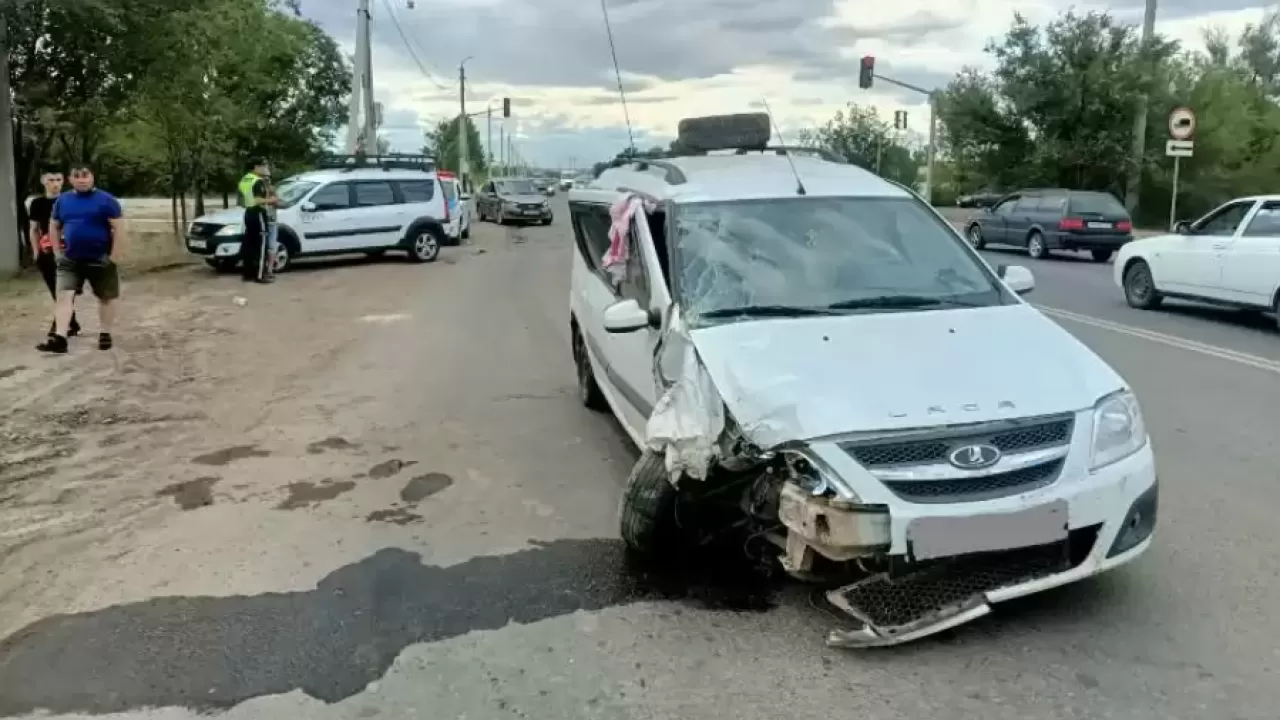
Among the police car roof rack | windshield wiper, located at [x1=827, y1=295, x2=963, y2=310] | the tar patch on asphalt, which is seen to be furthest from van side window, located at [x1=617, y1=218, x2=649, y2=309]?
the police car roof rack

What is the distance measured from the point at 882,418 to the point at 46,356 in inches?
360

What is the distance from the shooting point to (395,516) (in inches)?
232

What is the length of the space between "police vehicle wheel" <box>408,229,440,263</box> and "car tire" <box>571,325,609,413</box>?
1455 centimetres

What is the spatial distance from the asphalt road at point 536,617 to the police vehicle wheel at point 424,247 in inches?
602

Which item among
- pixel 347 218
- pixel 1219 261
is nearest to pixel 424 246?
pixel 347 218

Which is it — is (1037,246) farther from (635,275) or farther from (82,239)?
(635,275)

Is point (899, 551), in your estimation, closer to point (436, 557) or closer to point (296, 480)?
point (436, 557)

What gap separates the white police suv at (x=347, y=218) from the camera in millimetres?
19750

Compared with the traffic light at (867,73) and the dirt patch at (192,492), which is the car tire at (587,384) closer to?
the dirt patch at (192,492)

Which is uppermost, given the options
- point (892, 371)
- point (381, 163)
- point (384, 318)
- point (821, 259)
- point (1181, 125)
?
point (1181, 125)

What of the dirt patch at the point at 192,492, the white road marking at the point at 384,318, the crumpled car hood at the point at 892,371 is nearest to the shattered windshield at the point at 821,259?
the crumpled car hood at the point at 892,371

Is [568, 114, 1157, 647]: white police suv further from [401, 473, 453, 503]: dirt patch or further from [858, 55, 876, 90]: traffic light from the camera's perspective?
[858, 55, 876, 90]: traffic light

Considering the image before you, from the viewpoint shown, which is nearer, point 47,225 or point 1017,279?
point 1017,279

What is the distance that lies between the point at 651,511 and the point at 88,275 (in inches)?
310
